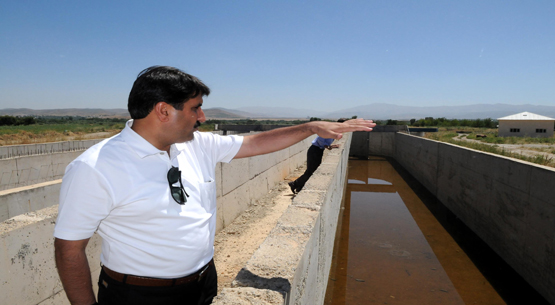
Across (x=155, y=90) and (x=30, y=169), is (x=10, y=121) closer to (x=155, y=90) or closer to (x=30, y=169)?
(x=30, y=169)

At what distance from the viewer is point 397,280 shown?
6.22 m

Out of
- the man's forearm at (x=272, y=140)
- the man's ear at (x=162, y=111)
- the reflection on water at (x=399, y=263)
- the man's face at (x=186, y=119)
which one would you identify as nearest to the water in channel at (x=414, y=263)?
the reflection on water at (x=399, y=263)

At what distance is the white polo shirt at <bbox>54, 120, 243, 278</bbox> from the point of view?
1227 millimetres

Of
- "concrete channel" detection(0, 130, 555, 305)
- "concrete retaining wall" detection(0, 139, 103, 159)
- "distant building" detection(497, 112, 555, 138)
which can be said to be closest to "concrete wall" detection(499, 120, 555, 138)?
"distant building" detection(497, 112, 555, 138)

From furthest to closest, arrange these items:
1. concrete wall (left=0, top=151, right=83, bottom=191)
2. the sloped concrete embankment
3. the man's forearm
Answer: concrete wall (left=0, top=151, right=83, bottom=191), the sloped concrete embankment, the man's forearm

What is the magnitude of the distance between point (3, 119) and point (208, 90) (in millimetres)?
72613

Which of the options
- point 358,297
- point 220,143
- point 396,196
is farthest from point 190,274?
point 396,196

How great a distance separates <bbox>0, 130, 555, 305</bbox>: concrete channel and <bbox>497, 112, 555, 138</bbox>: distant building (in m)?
23.4

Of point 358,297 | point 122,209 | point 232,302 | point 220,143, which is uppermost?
point 220,143

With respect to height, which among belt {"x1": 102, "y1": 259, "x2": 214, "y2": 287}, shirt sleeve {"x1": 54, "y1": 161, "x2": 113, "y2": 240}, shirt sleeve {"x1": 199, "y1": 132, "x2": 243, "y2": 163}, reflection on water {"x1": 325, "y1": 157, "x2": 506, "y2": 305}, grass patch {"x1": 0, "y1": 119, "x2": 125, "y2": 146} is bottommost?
reflection on water {"x1": 325, "y1": 157, "x2": 506, "y2": 305}

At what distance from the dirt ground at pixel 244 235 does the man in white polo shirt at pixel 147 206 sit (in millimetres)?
2595

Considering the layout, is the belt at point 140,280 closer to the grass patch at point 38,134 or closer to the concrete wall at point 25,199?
the concrete wall at point 25,199

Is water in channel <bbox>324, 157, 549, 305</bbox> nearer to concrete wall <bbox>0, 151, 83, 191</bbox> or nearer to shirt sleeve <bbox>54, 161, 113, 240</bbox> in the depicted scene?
shirt sleeve <bbox>54, 161, 113, 240</bbox>

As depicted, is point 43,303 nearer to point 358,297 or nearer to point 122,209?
point 122,209
